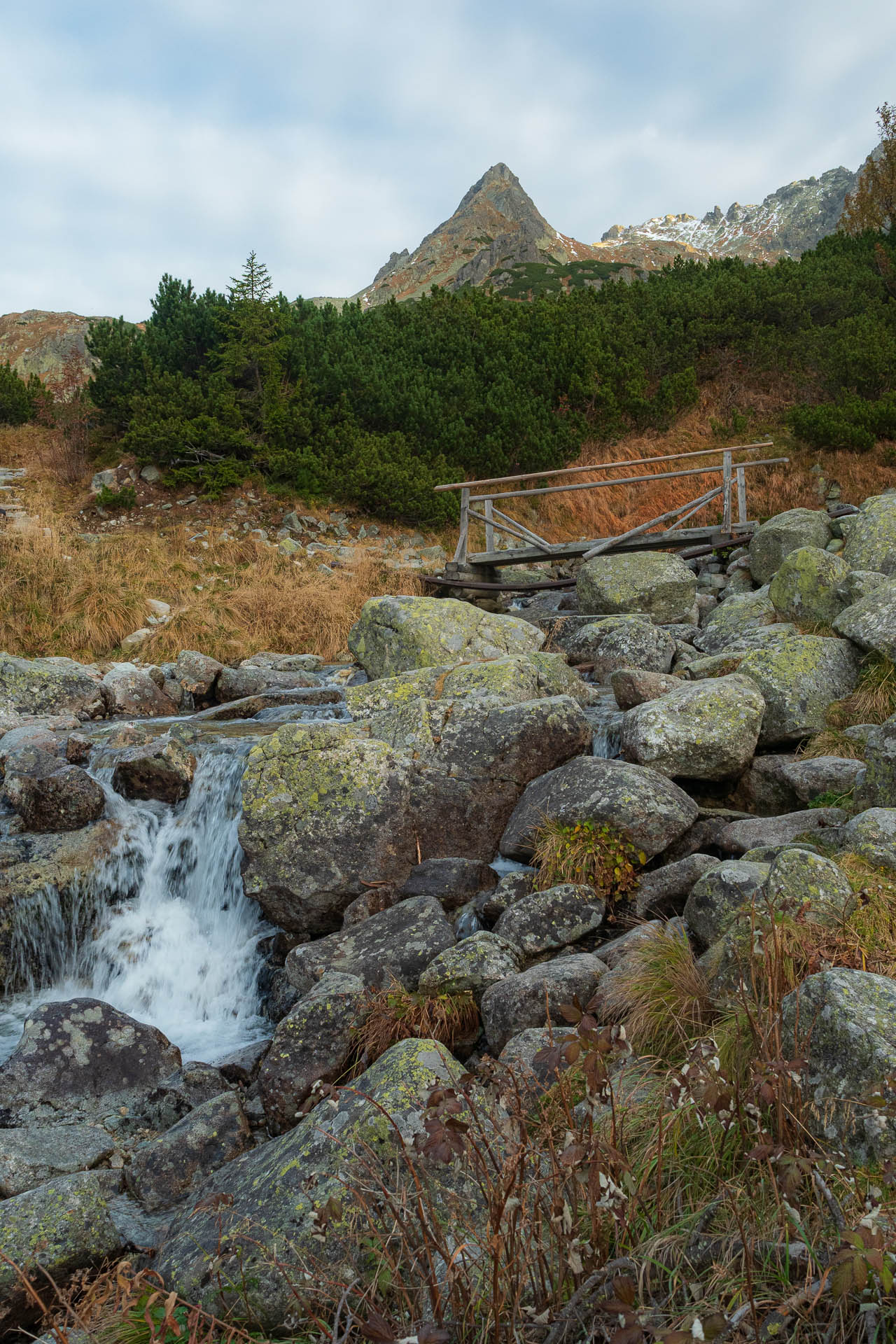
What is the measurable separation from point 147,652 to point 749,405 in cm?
1500

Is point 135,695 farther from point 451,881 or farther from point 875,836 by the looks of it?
point 875,836

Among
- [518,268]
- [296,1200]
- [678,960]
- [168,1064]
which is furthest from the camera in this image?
[518,268]

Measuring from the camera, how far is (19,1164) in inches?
156

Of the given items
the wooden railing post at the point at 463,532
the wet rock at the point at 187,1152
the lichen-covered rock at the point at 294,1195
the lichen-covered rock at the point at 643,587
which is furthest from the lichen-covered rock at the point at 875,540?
the wet rock at the point at 187,1152

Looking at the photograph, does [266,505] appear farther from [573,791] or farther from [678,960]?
[678,960]

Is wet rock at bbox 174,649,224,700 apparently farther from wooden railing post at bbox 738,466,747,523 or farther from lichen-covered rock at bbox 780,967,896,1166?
lichen-covered rock at bbox 780,967,896,1166

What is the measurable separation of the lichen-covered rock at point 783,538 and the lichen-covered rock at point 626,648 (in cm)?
256

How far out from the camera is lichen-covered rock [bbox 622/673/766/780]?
20.0 feet

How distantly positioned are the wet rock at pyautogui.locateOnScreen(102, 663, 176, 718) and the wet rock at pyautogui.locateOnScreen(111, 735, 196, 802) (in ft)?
10.6

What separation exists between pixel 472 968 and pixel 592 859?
114cm

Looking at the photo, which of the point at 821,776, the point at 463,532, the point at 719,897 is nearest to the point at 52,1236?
the point at 719,897

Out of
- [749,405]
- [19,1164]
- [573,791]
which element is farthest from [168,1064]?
[749,405]

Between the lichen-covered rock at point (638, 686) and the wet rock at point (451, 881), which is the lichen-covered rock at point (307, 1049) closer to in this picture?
the wet rock at point (451, 881)

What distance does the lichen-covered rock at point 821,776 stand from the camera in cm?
554
